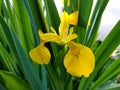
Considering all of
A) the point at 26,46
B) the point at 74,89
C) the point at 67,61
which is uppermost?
the point at 67,61

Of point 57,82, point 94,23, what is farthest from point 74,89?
point 94,23

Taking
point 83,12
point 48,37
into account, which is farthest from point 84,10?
point 48,37

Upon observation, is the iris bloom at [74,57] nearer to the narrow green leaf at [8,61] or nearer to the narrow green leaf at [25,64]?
the narrow green leaf at [25,64]

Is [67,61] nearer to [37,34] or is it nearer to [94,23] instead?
[37,34]

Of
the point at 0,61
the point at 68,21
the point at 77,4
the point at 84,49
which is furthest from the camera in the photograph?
the point at 0,61

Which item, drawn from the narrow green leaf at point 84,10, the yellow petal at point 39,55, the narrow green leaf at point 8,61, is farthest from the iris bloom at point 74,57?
the narrow green leaf at point 8,61
